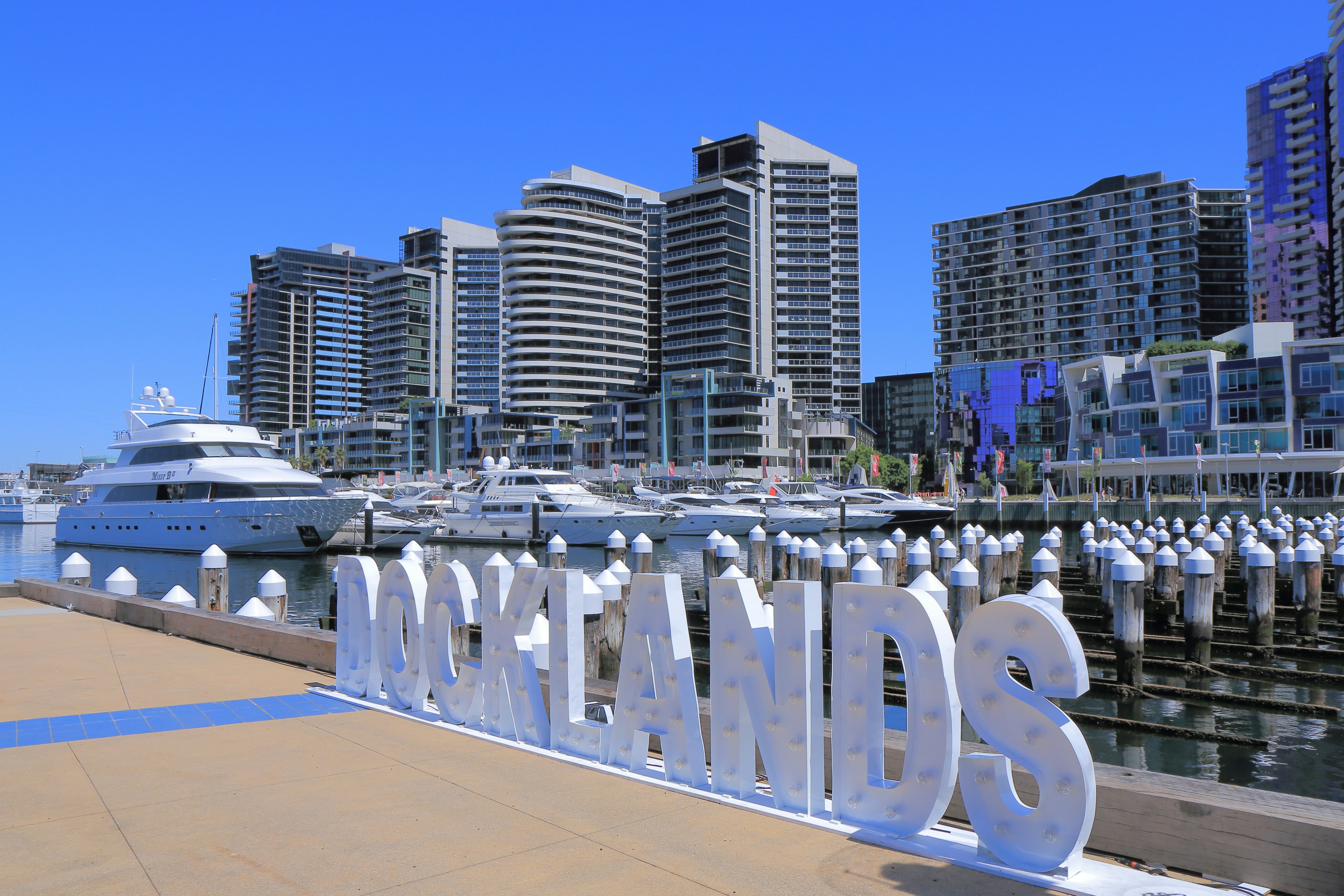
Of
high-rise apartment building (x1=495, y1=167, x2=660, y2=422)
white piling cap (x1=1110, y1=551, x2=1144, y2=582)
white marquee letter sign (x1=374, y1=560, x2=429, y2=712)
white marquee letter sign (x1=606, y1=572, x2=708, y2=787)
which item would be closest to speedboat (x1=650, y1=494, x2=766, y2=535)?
white piling cap (x1=1110, y1=551, x2=1144, y2=582)

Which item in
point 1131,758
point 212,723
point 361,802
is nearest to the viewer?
point 361,802

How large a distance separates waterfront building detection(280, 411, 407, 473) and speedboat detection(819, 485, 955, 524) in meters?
87.8

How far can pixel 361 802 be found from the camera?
4.68m

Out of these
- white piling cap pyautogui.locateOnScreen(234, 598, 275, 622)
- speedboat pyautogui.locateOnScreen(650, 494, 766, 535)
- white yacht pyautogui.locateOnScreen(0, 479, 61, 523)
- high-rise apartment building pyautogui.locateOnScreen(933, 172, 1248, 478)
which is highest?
high-rise apartment building pyautogui.locateOnScreen(933, 172, 1248, 478)

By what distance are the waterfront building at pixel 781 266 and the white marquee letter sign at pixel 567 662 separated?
108142mm

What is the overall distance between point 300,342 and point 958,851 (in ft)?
610

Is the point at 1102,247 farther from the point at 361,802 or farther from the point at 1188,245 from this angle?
the point at 361,802

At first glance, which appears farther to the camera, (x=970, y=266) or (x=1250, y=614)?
(x=970, y=266)

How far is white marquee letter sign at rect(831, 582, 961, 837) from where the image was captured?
4082mm

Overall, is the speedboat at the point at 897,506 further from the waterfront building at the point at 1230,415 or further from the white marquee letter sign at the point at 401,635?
the white marquee letter sign at the point at 401,635

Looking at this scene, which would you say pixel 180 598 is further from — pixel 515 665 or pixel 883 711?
pixel 883 711

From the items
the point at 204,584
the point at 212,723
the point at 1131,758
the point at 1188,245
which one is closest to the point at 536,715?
the point at 212,723

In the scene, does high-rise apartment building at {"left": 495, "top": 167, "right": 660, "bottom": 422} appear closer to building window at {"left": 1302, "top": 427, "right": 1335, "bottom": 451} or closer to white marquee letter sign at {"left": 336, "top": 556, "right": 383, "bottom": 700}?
building window at {"left": 1302, "top": 427, "right": 1335, "bottom": 451}

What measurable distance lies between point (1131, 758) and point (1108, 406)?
70.7m
